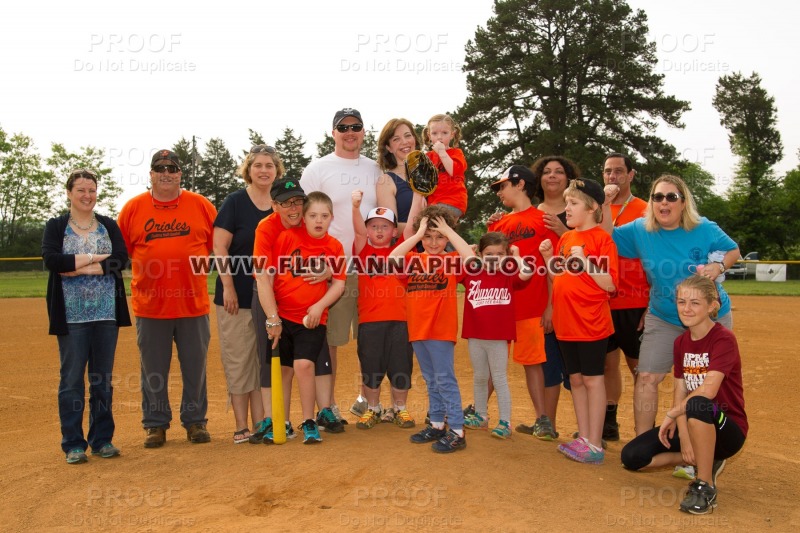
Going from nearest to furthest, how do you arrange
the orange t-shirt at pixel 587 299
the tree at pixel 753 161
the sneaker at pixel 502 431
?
1. the orange t-shirt at pixel 587 299
2. the sneaker at pixel 502 431
3. the tree at pixel 753 161

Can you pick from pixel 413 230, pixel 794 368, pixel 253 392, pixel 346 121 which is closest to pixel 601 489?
pixel 413 230

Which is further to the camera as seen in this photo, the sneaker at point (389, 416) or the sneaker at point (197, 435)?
the sneaker at point (389, 416)

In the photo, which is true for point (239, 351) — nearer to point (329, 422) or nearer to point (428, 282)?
point (329, 422)

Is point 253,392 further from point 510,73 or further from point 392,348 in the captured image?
point 510,73

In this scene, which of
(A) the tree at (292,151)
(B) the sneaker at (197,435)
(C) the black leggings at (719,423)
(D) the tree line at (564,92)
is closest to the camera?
(C) the black leggings at (719,423)

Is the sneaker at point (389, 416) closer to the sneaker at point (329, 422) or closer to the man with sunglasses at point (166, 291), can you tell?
the sneaker at point (329, 422)

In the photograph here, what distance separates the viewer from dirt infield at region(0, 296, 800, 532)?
12.0 ft

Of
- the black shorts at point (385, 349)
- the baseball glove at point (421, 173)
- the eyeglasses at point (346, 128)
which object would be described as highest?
the eyeglasses at point (346, 128)

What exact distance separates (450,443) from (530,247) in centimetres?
169

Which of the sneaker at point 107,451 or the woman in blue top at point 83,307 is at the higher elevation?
the woman in blue top at point 83,307

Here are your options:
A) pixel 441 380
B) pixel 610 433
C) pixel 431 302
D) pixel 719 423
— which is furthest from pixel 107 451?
pixel 719 423

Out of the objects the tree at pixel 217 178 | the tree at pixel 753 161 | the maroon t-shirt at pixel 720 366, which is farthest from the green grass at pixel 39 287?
the tree at pixel 217 178

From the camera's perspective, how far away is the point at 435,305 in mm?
4906

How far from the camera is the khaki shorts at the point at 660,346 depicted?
4.66 meters
